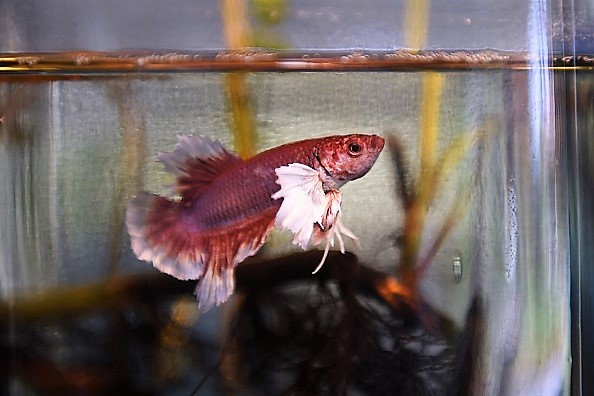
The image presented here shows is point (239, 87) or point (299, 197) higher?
point (239, 87)

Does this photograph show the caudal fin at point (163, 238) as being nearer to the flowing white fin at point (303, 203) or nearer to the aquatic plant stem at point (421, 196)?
the flowing white fin at point (303, 203)

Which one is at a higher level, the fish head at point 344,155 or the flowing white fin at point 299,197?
the fish head at point 344,155

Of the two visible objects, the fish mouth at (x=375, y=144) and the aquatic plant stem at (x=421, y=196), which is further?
the aquatic plant stem at (x=421, y=196)

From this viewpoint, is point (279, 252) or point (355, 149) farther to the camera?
point (279, 252)

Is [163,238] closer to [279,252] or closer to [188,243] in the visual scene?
[188,243]

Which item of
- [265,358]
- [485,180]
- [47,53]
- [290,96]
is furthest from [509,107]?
[47,53]

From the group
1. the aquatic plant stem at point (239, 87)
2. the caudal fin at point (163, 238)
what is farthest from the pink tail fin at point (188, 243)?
the aquatic plant stem at point (239, 87)

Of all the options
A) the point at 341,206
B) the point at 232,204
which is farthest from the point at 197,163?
the point at 341,206
